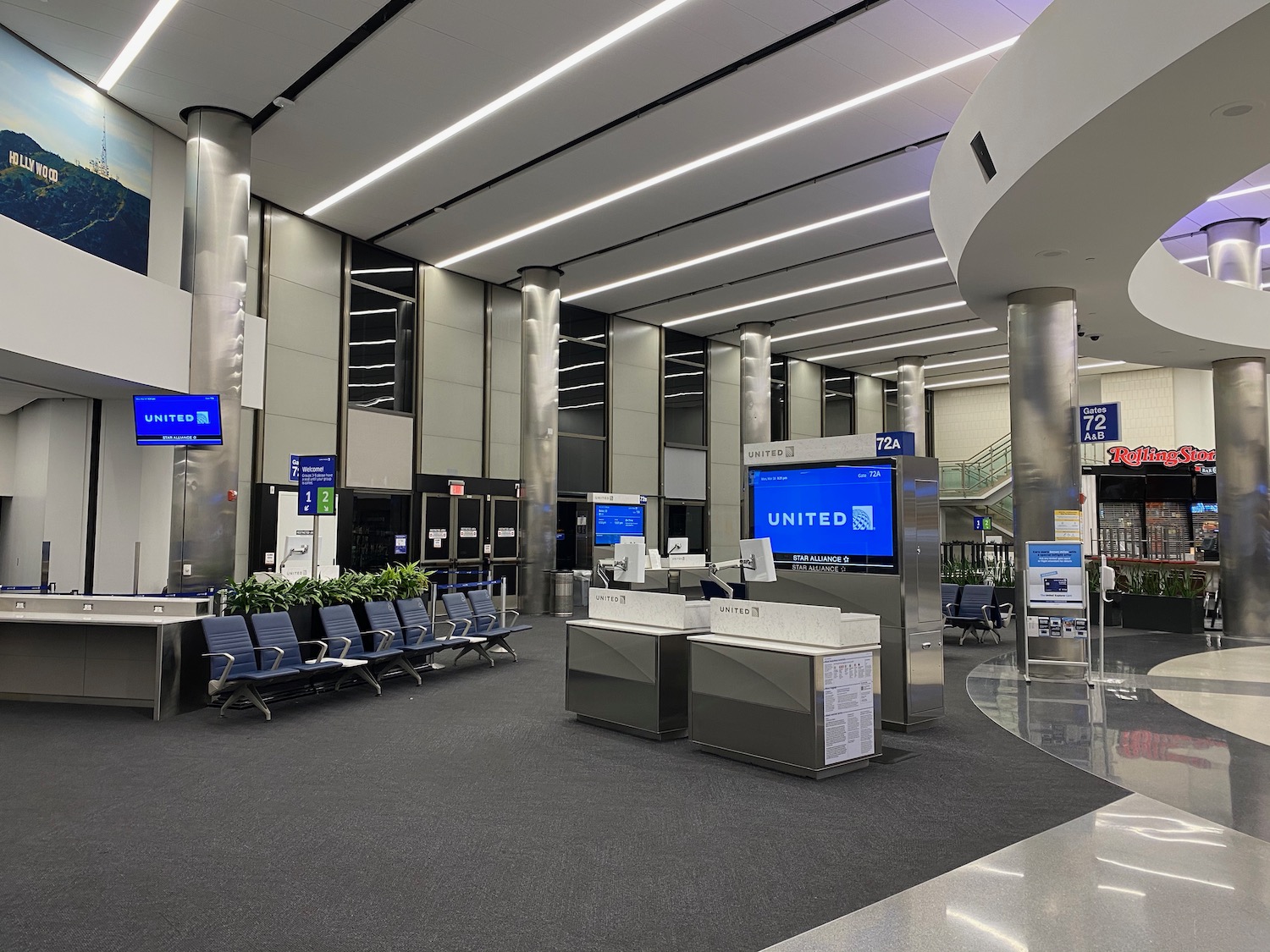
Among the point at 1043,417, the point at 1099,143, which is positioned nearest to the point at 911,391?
the point at 1043,417

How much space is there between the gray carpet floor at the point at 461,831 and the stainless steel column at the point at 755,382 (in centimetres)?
1252

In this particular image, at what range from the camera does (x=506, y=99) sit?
9969 mm

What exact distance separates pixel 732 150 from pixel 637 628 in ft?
23.2

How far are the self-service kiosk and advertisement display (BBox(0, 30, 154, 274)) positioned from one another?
782 cm

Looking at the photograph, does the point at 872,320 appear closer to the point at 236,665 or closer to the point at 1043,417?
the point at 1043,417

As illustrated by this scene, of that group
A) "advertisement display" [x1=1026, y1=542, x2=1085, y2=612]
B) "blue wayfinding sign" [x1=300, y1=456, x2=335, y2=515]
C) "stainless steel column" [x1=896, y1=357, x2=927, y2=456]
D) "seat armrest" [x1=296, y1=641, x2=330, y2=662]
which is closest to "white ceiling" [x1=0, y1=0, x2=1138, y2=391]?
"blue wayfinding sign" [x1=300, y1=456, x2=335, y2=515]

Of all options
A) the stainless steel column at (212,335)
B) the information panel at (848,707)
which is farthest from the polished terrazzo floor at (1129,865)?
the stainless steel column at (212,335)

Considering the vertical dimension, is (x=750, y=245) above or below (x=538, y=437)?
above

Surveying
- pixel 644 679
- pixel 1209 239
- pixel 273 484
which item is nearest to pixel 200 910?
pixel 644 679

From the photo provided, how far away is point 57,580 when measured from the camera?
10484 mm

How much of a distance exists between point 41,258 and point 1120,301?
1101 centimetres

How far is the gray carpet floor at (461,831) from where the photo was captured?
324 centimetres

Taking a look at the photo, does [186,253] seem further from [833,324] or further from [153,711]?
[833,324]

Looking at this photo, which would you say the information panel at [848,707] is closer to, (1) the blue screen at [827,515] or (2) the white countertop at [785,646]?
(2) the white countertop at [785,646]
